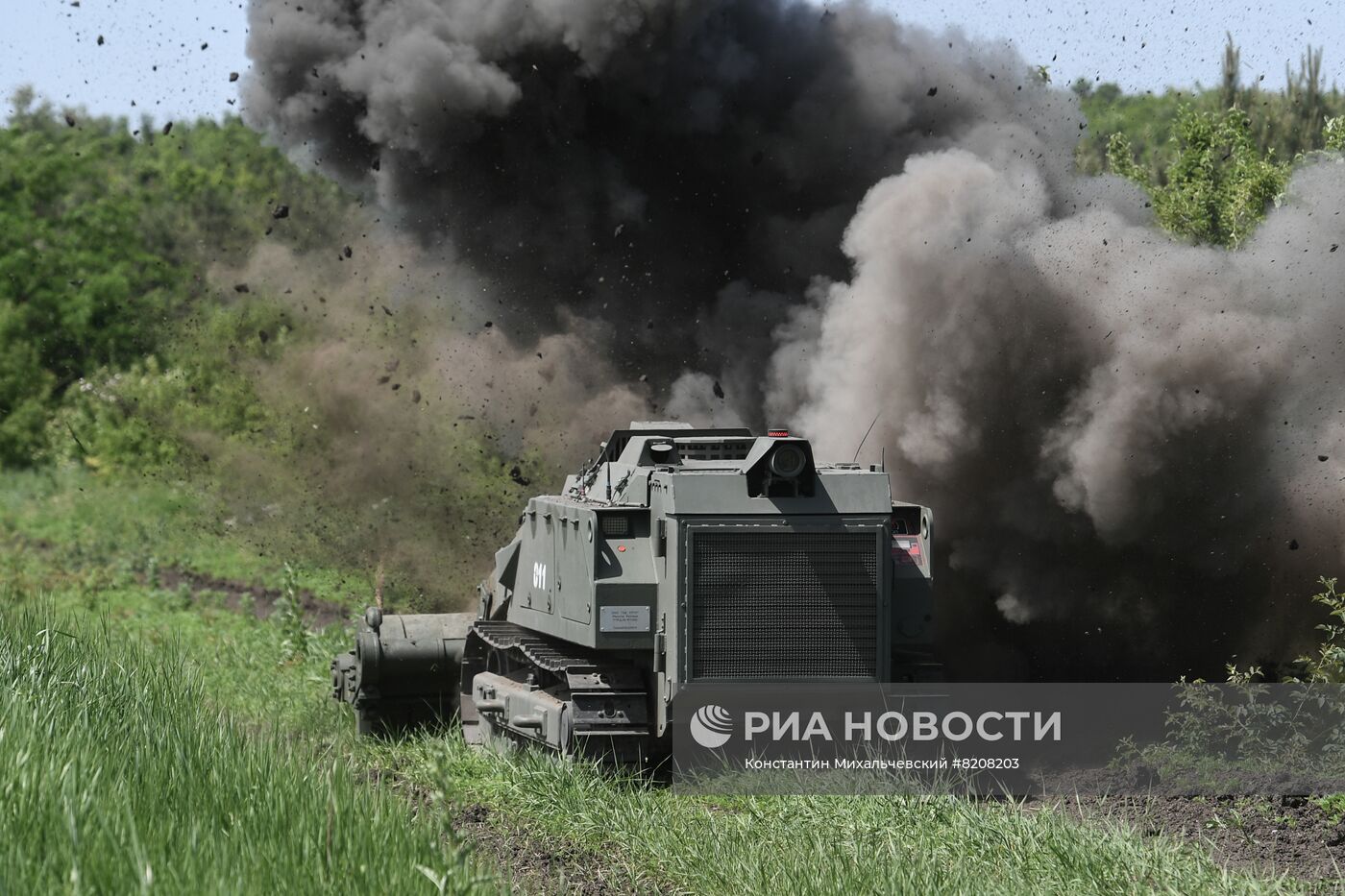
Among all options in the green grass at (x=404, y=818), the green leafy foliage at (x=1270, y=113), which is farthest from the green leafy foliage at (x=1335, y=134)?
the green grass at (x=404, y=818)

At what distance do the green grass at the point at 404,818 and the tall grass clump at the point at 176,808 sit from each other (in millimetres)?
15

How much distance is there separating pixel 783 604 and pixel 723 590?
0.37 meters

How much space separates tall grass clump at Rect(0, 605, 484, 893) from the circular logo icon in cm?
263

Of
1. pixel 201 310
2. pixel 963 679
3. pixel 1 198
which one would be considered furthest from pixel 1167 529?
pixel 1 198

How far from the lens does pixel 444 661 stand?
527 inches

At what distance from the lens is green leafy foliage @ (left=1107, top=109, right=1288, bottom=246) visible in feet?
58.3

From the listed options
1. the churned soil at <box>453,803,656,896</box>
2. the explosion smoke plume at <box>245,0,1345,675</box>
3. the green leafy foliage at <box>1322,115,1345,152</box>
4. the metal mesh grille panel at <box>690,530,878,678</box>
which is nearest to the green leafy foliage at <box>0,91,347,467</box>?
the explosion smoke plume at <box>245,0,1345,675</box>

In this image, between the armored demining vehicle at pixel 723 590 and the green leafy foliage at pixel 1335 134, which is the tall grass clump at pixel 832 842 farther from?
the green leafy foliage at pixel 1335 134

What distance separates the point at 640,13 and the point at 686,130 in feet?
4.57

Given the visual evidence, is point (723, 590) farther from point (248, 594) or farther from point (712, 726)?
point (248, 594)

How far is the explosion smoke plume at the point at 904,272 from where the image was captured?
45.1 feet

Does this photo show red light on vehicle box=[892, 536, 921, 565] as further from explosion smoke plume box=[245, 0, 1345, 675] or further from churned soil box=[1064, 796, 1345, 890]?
explosion smoke plume box=[245, 0, 1345, 675]

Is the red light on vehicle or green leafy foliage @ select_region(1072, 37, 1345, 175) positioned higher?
green leafy foliage @ select_region(1072, 37, 1345, 175)

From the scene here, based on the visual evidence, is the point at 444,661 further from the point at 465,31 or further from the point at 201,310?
the point at 201,310
